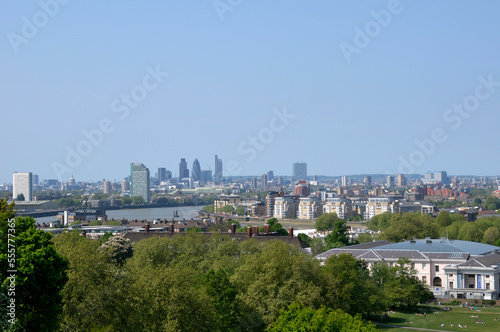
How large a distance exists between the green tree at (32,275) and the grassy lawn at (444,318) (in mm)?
18116

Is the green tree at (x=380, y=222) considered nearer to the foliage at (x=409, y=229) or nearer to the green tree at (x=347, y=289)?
the foliage at (x=409, y=229)

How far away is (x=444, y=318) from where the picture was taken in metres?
36.8

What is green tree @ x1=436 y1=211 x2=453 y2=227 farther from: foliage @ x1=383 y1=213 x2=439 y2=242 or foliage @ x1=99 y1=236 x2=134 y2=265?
foliage @ x1=99 y1=236 x2=134 y2=265

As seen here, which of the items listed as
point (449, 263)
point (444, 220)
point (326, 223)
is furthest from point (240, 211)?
point (449, 263)

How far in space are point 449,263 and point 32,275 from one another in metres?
36.8

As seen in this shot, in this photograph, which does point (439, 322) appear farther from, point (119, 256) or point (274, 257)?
point (119, 256)

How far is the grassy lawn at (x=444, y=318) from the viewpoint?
110ft

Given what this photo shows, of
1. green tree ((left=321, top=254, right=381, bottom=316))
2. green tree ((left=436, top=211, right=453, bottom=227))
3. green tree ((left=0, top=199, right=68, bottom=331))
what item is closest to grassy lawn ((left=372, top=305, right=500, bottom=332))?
green tree ((left=321, top=254, right=381, bottom=316))

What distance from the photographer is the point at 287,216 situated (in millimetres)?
151625

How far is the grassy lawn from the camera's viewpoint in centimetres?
3365

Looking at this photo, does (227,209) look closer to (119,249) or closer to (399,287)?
(119,249)

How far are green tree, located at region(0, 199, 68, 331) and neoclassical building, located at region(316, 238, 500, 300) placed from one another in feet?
103

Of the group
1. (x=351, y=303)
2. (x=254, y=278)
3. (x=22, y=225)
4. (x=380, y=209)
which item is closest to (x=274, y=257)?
(x=254, y=278)

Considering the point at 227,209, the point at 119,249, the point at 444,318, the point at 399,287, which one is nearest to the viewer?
the point at 444,318
